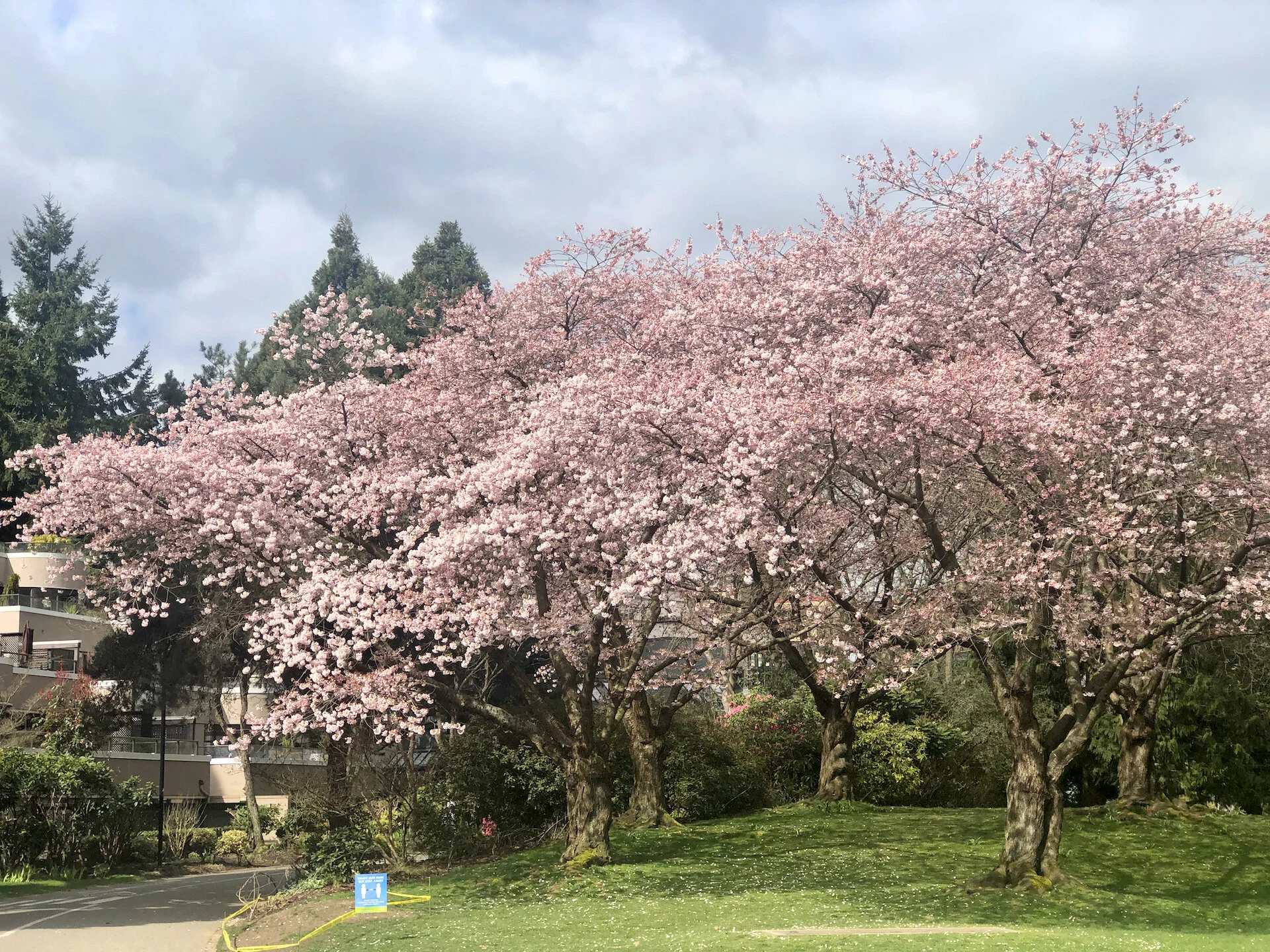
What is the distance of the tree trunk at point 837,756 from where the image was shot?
25.4 m

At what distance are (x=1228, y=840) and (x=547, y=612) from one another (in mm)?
12454

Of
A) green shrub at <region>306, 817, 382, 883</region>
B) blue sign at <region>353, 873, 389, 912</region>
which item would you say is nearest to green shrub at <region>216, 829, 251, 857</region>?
green shrub at <region>306, 817, 382, 883</region>

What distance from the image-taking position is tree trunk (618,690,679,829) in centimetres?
2325

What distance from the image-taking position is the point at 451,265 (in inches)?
2410

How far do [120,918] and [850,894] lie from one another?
13.8 m

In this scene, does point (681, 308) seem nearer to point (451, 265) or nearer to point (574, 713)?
point (574, 713)

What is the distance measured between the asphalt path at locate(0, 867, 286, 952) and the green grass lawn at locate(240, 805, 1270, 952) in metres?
2.00

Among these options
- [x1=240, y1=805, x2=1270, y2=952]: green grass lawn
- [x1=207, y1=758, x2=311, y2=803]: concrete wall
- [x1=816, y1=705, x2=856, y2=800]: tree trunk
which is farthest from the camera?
[x1=207, y1=758, x2=311, y2=803]: concrete wall

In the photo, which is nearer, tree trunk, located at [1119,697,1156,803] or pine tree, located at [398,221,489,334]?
tree trunk, located at [1119,697,1156,803]

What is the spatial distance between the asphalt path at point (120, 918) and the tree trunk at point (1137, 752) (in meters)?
17.1

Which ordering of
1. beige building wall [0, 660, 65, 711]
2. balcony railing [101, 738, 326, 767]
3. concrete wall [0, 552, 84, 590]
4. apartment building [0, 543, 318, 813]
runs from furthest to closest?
concrete wall [0, 552, 84, 590] < balcony railing [101, 738, 326, 767] < apartment building [0, 543, 318, 813] < beige building wall [0, 660, 65, 711]

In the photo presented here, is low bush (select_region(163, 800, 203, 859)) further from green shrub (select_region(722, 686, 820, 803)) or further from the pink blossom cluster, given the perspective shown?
green shrub (select_region(722, 686, 820, 803))

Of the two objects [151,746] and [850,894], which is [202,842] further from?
[850,894]

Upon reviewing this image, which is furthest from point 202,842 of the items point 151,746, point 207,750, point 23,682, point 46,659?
point 207,750
